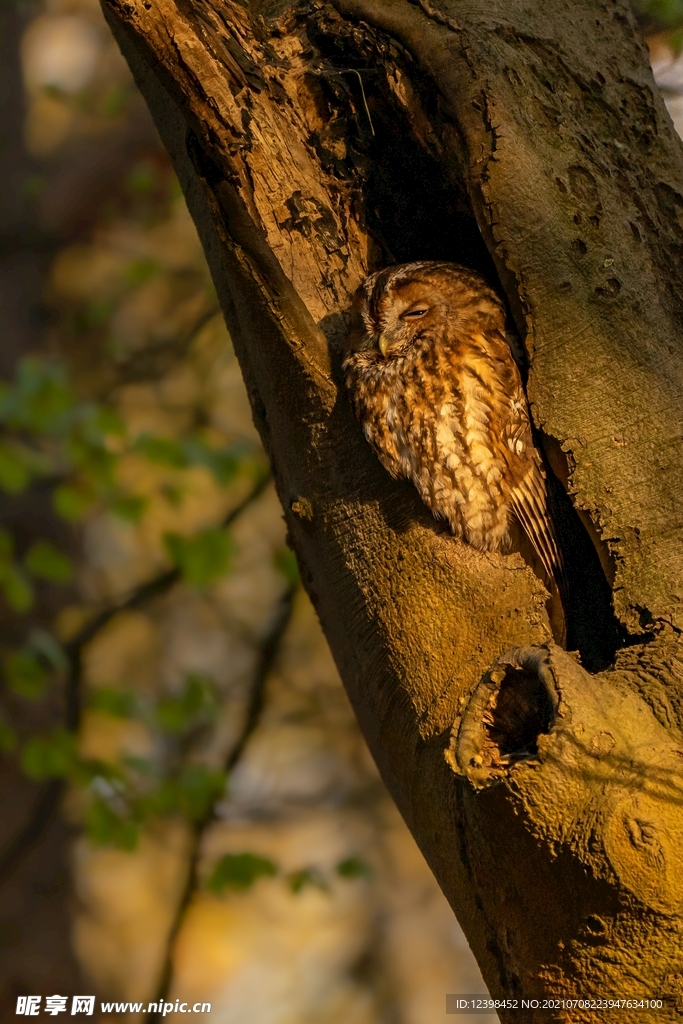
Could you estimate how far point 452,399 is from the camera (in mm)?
1939

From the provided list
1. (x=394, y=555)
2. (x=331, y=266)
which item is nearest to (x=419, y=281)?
(x=331, y=266)

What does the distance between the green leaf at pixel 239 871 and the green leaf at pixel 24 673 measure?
1.27 m

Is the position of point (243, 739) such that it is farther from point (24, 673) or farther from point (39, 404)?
point (39, 404)

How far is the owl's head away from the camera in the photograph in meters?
1.93

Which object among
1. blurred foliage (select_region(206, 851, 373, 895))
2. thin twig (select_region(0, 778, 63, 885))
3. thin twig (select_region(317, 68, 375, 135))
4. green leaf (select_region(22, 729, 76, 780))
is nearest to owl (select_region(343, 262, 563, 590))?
thin twig (select_region(317, 68, 375, 135))

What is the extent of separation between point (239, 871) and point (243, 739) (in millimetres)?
858

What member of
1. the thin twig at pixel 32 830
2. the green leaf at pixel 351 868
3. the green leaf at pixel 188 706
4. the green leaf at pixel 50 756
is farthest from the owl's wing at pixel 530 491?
the thin twig at pixel 32 830

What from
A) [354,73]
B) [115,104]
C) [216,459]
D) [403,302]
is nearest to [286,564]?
[216,459]

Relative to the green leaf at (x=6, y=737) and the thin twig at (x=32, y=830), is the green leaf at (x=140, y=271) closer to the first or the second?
the green leaf at (x=6, y=737)

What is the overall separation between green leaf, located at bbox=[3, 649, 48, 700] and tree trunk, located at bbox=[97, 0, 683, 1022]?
2623 mm

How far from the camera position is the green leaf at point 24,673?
13.3ft

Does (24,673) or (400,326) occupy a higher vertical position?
(400,326)

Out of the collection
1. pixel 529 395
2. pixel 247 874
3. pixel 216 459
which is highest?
pixel 216 459

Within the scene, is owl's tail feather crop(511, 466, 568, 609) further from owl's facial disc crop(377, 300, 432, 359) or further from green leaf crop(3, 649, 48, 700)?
green leaf crop(3, 649, 48, 700)
